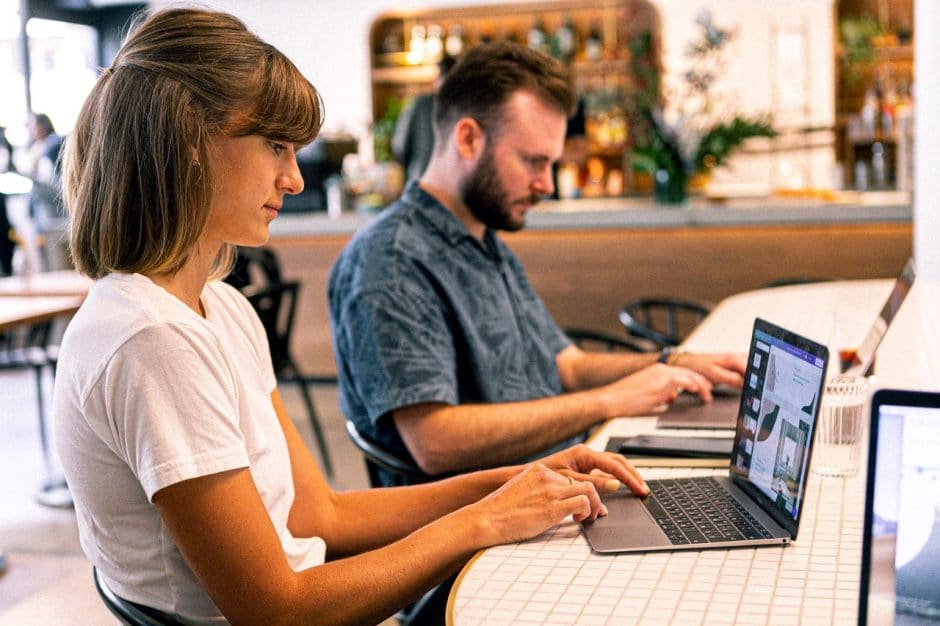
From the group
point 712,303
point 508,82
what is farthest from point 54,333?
point 508,82

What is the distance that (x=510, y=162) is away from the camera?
2.31 meters

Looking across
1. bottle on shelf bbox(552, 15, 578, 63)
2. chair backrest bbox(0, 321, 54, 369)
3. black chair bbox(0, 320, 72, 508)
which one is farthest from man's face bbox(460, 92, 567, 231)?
bottle on shelf bbox(552, 15, 578, 63)

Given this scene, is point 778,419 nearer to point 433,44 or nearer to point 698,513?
point 698,513

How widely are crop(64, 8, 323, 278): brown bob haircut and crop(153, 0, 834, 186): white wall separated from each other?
6.28m

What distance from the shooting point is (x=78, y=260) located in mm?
1346

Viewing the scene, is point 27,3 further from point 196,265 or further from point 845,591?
point 845,591

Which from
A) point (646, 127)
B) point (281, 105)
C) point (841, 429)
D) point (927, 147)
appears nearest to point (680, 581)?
point (841, 429)

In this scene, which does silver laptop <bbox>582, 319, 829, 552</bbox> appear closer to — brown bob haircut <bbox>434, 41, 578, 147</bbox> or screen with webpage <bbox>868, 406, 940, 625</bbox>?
screen with webpage <bbox>868, 406, 940, 625</bbox>

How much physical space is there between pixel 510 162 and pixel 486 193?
3.3 inches

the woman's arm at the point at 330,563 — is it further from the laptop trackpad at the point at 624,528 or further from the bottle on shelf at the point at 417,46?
the bottle on shelf at the point at 417,46

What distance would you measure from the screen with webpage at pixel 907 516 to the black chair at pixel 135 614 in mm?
Result: 850

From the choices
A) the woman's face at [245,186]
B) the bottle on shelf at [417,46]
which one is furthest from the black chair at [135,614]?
the bottle on shelf at [417,46]

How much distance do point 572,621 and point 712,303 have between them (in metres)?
4.38

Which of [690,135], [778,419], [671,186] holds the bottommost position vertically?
[778,419]
